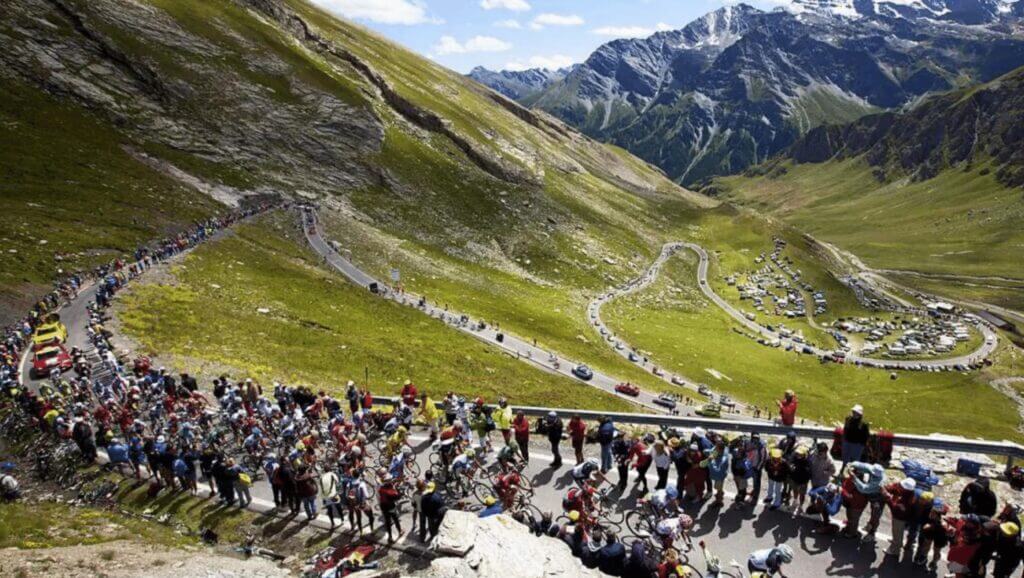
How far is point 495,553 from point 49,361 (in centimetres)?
4135

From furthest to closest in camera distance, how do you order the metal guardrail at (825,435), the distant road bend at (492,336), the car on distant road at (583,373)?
the car on distant road at (583,373)
the distant road bend at (492,336)
the metal guardrail at (825,435)

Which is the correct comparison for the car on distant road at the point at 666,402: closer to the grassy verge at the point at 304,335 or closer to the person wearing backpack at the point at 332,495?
the grassy verge at the point at 304,335

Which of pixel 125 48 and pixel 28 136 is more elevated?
pixel 125 48

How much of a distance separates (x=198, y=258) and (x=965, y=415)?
420 feet

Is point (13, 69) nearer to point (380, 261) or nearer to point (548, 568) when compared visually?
point (380, 261)

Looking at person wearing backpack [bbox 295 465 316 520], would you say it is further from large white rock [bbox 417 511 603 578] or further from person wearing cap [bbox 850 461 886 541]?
person wearing cap [bbox 850 461 886 541]

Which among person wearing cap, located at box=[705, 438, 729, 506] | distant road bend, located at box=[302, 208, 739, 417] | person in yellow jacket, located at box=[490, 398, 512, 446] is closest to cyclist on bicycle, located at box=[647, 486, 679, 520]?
person wearing cap, located at box=[705, 438, 729, 506]

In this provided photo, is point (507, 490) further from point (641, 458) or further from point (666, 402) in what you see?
point (666, 402)

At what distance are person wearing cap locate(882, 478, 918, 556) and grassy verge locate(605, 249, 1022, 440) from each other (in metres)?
70.9

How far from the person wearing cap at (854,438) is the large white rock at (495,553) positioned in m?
11.4

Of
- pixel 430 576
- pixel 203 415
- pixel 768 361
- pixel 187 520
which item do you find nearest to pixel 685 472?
pixel 430 576

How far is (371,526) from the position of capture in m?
20.7

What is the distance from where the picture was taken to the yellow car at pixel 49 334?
4219 cm

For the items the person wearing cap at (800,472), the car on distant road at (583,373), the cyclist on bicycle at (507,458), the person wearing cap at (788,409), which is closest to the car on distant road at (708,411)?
the car on distant road at (583,373)
